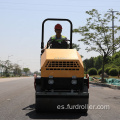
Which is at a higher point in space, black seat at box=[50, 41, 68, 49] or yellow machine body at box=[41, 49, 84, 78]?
black seat at box=[50, 41, 68, 49]

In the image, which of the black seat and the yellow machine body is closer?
the yellow machine body

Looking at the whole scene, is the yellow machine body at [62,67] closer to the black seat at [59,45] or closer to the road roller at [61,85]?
the road roller at [61,85]

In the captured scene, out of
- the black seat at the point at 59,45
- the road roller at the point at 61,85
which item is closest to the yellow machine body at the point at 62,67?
the road roller at the point at 61,85

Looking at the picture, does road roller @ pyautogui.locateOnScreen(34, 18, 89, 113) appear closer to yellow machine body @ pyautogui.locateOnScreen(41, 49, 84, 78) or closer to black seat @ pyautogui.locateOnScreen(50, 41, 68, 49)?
yellow machine body @ pyautogui.locateOnScreen(41, 49, 84, 78)

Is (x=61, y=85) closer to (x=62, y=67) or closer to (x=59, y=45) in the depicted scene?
(x=62, y=67)

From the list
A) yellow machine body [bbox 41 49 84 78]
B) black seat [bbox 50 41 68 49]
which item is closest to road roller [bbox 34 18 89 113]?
yellow machine body [bbox 41 49 84 78]

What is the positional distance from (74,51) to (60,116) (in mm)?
1787

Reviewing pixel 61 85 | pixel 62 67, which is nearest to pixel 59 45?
pixel 62 67

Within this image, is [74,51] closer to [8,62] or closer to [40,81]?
[40,81]

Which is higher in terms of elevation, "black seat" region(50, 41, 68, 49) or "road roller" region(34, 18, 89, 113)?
"black seat" region(50, 41, 68, 49)

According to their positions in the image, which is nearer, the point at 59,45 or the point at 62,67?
the point at 62,67

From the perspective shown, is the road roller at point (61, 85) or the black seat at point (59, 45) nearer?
the road roller at point (61, 85)

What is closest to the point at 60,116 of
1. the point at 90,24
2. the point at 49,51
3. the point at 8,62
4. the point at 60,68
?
the point at 60,68

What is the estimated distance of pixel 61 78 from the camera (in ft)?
23.2
